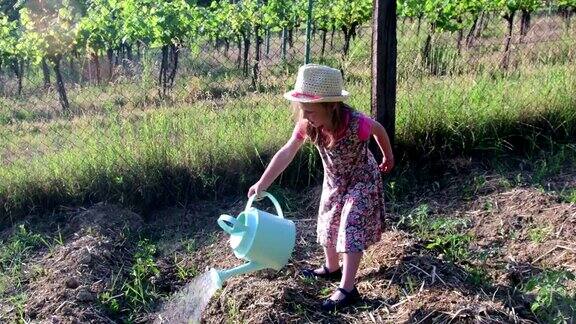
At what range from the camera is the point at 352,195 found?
300 cm

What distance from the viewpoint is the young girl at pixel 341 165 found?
2.80 metres

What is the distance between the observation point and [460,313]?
272 cm

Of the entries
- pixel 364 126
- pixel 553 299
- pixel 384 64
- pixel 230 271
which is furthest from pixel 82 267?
pixel 553 299

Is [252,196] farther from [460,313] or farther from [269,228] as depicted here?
[460,313]

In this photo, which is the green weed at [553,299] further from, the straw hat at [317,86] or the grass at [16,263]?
the grass at [16,263]

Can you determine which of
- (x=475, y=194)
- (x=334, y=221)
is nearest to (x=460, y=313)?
(x=334, y=221)

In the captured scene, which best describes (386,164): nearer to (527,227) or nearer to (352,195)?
(352,195)

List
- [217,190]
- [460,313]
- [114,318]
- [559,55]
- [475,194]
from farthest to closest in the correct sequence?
1. [559,55]
2. [217,190]
3. [475,194]
4. [114,318]
5. [460,313]

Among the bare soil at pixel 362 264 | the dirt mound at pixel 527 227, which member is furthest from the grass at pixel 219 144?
the dirt mound at pixel 527 227

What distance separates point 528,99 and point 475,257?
1686 millimetres

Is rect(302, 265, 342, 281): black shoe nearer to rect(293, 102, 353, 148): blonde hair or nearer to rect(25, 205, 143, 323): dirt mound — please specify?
rect(293, 102, 353, 148): blonde hair

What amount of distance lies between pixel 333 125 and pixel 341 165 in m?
0.23

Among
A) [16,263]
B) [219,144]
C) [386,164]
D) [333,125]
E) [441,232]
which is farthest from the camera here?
[219,144]

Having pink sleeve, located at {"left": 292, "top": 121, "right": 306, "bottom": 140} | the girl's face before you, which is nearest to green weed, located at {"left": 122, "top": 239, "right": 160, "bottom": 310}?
pink sleeve, located at {"left": 292, "top": 121, "right": 306, "bottom": 140}
